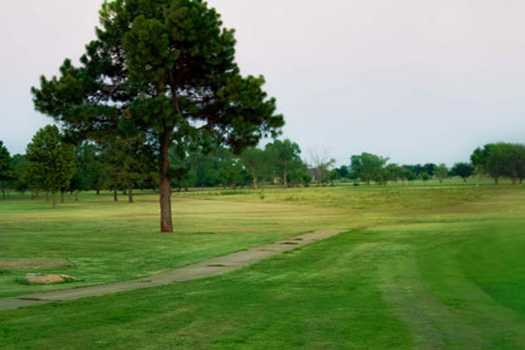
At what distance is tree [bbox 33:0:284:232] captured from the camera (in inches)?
1179

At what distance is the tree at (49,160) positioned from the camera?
266ft

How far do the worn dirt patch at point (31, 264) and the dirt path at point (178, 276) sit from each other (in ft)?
13.5

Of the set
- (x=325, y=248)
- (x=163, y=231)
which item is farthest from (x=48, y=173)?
(x=325, y=248)

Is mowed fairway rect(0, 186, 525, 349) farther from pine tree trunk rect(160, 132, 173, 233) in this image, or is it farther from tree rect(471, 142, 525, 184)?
tree rect(471, 142, 525, 184)

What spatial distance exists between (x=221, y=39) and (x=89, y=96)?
7.57m

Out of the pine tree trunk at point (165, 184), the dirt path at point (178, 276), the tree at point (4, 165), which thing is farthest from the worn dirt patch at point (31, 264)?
the tree at point (4, 165)

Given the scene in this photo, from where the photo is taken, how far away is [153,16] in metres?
31.5

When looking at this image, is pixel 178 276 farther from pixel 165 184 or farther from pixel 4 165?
pixel 4 165

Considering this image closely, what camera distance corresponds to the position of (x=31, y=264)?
63.4 feet

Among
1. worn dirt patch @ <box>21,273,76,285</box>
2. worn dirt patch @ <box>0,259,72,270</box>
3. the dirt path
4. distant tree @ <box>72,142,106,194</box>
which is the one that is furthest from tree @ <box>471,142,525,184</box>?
worn dirt patch @ <box>21,273,76,285</box>

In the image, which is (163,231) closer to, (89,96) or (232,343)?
(89,96)

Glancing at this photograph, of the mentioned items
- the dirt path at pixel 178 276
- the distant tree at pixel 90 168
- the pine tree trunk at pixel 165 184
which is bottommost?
the dirt path at pixel 178 276

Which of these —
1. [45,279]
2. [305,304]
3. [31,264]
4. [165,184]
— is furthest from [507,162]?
[305,304]

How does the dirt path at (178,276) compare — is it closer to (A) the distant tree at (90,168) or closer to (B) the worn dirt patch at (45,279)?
(B) the worn dirt patch at (45,279)
